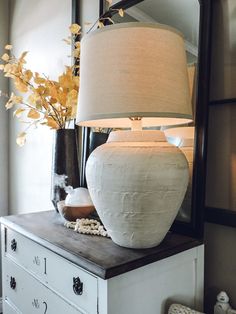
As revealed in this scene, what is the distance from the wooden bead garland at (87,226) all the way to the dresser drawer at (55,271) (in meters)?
0.14

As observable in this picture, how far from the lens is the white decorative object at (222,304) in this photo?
1.00m

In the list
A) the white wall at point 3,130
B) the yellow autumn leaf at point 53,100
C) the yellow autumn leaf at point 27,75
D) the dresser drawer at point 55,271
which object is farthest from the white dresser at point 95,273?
the white wall at point 3,130

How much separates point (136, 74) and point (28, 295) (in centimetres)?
95

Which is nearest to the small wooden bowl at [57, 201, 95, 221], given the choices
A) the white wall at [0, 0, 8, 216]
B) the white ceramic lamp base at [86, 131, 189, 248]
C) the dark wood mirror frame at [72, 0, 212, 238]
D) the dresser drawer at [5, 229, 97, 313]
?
the dresser drawer at [5, 229, 97, 313]

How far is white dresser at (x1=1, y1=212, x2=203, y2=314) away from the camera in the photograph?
0.82m

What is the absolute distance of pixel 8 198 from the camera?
2521mm

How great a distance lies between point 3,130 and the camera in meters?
2.49

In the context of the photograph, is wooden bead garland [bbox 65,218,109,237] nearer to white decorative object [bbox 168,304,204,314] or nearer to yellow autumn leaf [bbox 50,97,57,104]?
white decorative object [bbox 168,304,204,314]

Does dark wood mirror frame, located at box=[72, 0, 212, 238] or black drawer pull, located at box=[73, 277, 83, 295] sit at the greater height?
dark wood mirror frame, located at box=[72, 0, 212, 238]

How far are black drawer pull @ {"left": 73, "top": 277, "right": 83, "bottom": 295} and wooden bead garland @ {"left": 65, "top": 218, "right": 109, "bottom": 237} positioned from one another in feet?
0.64

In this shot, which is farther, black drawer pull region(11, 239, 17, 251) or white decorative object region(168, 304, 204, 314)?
black drawer pull region(11, 239, 17, 251)

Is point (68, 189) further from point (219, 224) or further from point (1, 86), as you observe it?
point (1, 86)

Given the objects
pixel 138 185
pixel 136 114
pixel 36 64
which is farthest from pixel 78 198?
pixel 36 64

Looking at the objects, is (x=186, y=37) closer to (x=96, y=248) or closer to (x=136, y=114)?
(x=136, y=114)
